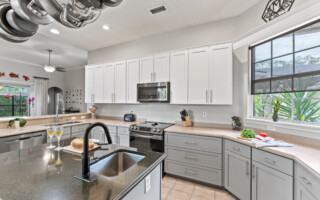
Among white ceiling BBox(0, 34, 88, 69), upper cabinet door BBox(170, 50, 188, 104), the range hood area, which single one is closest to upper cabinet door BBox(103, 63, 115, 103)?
white ceiling BBox(0, 34, 88, 69)

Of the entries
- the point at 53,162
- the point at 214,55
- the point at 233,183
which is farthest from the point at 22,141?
the point at 214,55

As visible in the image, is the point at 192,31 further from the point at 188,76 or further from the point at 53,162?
the point at 53,162

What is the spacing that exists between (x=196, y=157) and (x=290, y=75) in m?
1.80

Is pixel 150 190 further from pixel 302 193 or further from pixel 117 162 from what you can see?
pixel 302 193

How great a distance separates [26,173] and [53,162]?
184 millimetres

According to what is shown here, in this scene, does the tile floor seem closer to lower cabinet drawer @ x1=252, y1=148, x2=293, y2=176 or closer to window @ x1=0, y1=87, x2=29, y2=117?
lower cabinet drawer @ x1=252, y1=148, x2=293, y2=176

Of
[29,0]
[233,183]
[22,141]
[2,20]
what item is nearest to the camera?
[29,0]

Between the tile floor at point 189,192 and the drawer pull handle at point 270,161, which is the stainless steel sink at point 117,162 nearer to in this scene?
the tile floor at point 189,192

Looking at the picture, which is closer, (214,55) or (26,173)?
(26,173)

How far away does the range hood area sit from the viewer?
896 millimetres

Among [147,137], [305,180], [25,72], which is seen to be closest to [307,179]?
[305,180]

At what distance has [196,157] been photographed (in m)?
2.37

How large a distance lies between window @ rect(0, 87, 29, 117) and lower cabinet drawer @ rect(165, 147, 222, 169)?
6627mm

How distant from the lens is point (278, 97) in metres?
2.19
